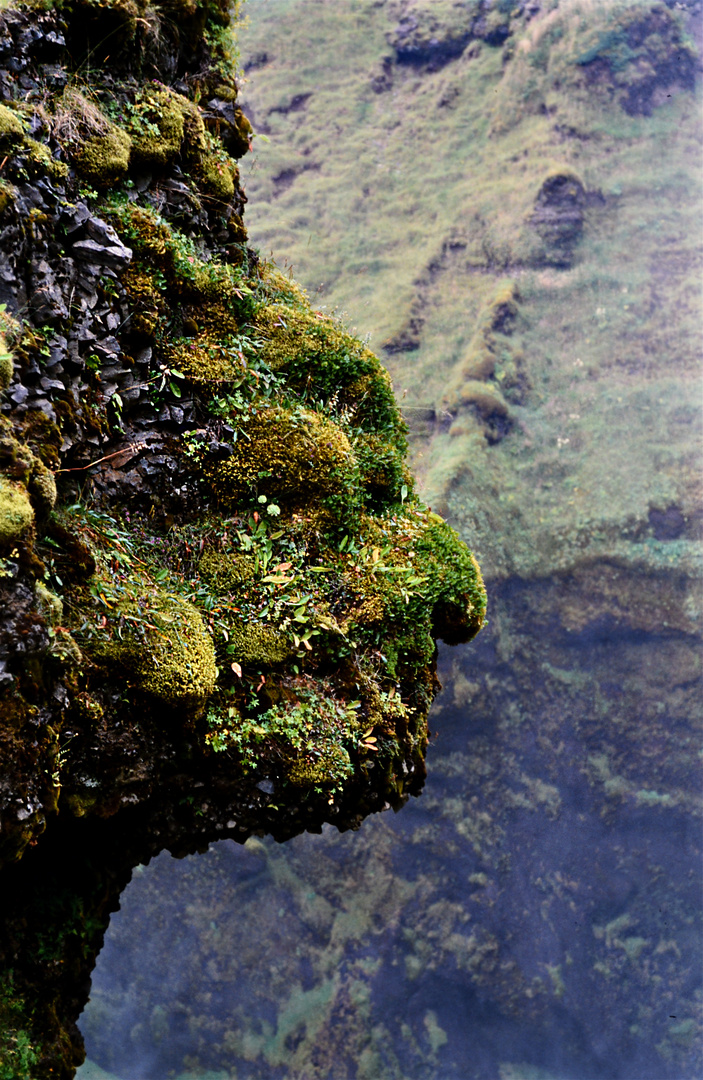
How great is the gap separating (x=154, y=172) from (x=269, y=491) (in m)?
2.12

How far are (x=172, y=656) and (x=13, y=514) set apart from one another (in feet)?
4.00

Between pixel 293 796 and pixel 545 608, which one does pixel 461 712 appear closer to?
pixel 545 608

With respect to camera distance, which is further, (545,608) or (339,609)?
(545,608)

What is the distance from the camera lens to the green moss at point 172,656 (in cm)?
406

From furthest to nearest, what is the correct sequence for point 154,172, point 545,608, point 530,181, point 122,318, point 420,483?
point 530,181 → point 545,608 → point 420,483 → point 154,172 → point 122,318

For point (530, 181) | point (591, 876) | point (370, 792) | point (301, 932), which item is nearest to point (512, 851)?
point (591, 876)

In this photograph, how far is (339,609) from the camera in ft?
16.5

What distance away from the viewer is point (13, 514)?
3279mm

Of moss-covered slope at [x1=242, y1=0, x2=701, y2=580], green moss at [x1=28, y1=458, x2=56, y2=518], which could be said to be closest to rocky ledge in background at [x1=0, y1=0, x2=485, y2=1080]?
green moss at [x1=28, y1=458, x2=56, y2=518]

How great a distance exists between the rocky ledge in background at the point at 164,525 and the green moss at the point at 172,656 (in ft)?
0.04

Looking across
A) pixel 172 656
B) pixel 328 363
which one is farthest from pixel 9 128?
pixel 172 656

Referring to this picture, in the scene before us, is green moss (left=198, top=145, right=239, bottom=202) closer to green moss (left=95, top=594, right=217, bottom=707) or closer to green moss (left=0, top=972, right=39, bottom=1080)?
green moss (left=95, top=594, right=217, bottom=707)

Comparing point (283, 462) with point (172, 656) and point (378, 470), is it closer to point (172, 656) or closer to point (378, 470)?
point (378, 470)

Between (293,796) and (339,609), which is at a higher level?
(339,609)
